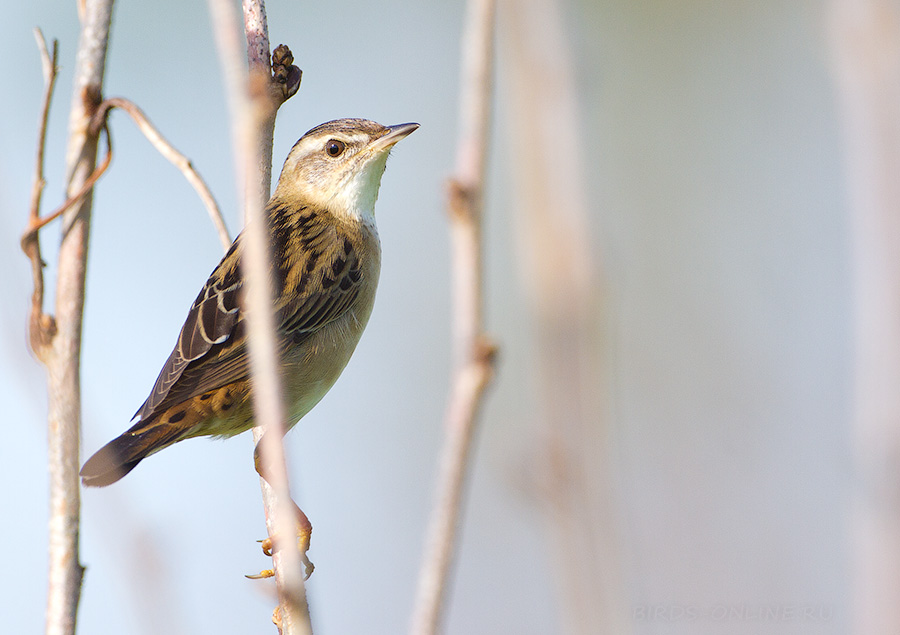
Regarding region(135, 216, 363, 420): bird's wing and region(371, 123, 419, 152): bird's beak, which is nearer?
region(135, 216, 363, 420): bird's wing

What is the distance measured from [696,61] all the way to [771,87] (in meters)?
0.73

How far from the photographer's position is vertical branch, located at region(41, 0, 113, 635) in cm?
258

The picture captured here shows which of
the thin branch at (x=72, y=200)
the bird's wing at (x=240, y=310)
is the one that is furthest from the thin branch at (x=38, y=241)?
the bird's wing at (x=240, y=310)

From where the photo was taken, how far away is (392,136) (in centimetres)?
510

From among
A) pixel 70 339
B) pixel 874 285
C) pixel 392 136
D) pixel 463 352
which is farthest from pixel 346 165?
pixel 463 352

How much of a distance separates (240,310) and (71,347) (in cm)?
135

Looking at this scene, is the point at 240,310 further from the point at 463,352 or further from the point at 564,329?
the point at 463,352

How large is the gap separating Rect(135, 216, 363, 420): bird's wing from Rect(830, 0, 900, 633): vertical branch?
2.60m

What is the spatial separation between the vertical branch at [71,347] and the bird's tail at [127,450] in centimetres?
34

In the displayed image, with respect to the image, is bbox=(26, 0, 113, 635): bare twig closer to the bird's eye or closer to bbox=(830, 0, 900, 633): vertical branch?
bbox=(830, 0, 900, 633): vertical branch

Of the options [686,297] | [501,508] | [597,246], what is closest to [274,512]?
[597,246]

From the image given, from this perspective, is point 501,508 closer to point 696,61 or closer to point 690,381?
point 690,381

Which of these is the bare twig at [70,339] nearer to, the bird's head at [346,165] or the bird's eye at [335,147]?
the bird's head at [346,165]

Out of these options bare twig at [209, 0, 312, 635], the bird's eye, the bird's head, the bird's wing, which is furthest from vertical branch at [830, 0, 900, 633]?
the bird's eye
